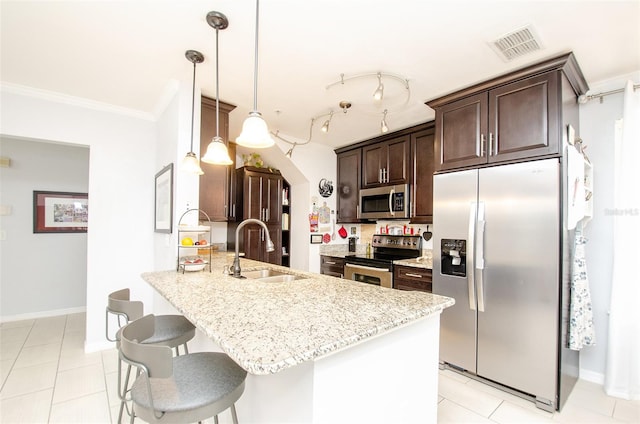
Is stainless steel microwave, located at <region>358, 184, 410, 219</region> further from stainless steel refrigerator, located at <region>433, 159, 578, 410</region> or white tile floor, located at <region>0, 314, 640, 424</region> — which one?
white tile floor, located at <region>0, 314, 640, 424</region>

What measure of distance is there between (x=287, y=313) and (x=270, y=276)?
1.26m

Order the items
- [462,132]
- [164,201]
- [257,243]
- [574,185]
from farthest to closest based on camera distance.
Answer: [257,243] < [164,201] < [462,132] < [574,185]

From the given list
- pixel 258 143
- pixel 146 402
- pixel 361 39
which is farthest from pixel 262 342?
pixel 361 39

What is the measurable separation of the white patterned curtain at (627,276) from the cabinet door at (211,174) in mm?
3255

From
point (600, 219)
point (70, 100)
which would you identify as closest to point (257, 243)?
point (70, 100)

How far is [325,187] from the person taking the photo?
4406mm

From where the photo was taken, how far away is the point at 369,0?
1.60m

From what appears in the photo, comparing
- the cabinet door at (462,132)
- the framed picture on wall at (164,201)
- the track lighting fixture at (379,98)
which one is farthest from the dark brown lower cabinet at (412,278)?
the framed picture on wall at (164,201)

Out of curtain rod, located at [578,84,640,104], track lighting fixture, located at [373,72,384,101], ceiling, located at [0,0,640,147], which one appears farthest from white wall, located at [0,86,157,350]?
curtain rod, located at [578,84,640,104]

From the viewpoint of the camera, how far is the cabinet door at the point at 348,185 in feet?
14.0

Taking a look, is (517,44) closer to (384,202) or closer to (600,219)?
(600,219)

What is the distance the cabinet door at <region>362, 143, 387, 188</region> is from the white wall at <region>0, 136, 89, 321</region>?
3.78 metres

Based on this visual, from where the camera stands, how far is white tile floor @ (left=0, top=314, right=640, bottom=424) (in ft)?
6.40

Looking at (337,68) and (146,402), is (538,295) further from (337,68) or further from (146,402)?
(146,402)
